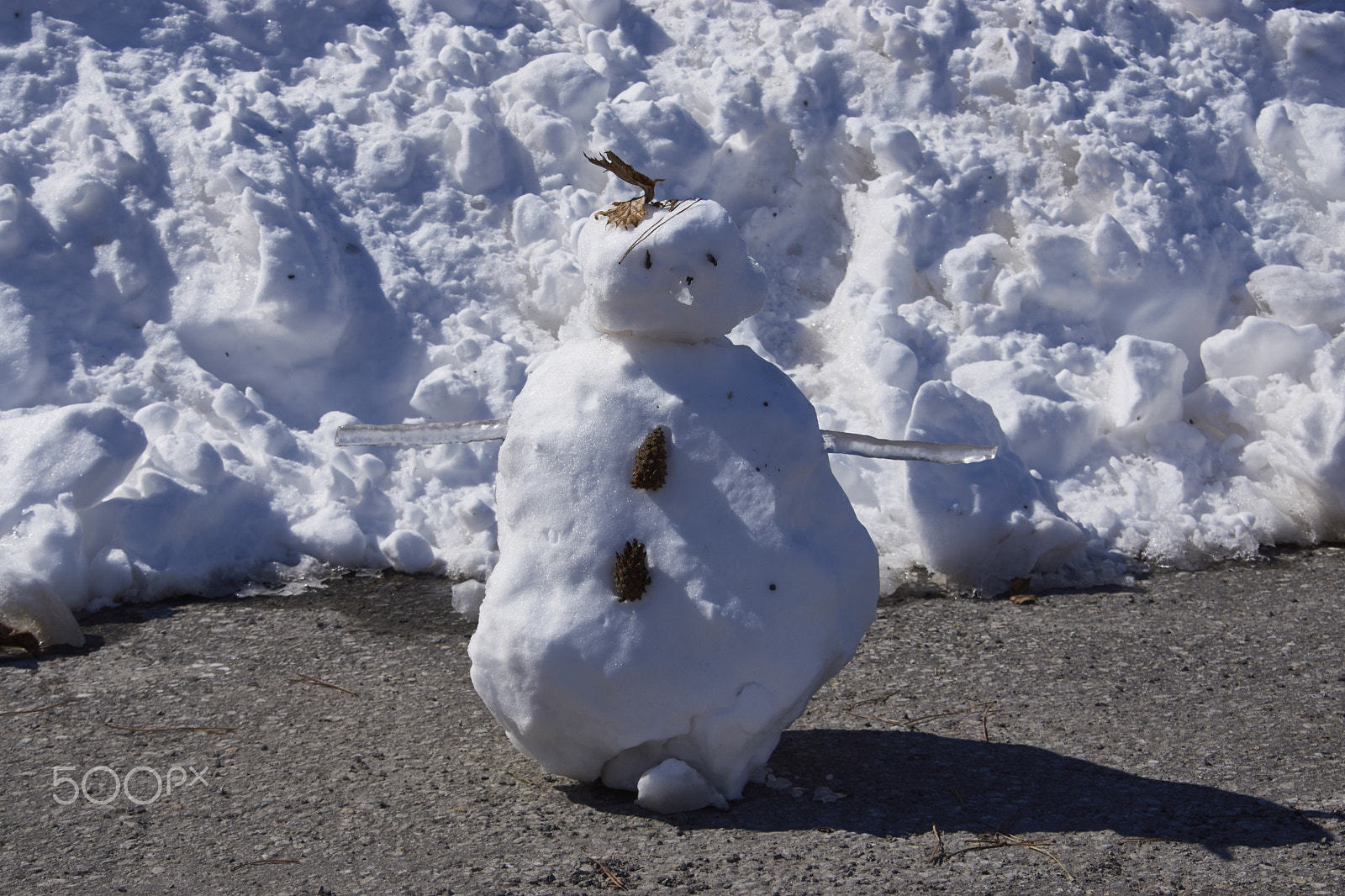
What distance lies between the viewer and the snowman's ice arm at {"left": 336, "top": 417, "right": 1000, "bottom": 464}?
11.0 feet

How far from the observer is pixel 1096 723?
376 cm

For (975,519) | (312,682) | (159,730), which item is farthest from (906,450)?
(159,730)

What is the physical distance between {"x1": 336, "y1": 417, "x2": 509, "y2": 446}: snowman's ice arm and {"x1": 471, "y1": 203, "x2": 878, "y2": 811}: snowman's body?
0.22 m

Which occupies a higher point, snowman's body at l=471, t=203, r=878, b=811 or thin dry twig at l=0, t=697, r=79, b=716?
snowman's body at l=471, t=203, r=878, b=811

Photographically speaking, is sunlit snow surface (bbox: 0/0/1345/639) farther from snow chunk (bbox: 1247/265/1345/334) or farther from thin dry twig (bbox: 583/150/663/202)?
thin dry twig (bbox: 583/150/663/202)

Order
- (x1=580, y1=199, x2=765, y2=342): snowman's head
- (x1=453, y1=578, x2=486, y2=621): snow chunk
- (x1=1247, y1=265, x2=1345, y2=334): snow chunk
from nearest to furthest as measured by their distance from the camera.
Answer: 1. (x1=580, y1=199, x2=765, y2=342): snowman's head
2. (x1=453, y1=578, x2=486, y2=621): snow chunk
3. (x1=1247, y1=265, x2=1345, y2=334): snow chunk

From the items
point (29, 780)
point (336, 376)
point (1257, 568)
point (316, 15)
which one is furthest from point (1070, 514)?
point (316, 15)

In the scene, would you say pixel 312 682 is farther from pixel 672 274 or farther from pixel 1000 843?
pixel 1000 843

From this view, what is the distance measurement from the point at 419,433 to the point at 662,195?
11.1 ft

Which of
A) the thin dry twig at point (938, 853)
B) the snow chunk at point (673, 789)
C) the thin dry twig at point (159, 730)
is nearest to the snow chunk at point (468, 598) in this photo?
Answer: the thin dry twig at point (159, 730)

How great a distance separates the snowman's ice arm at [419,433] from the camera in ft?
11.2

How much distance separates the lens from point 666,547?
305cm

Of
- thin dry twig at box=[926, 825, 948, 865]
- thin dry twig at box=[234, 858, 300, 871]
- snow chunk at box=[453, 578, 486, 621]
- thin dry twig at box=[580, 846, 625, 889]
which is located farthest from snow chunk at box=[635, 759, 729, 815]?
snow chunk at box=[453, 578, 486, 621]

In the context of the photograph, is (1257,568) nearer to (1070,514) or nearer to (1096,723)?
(1070,514)
